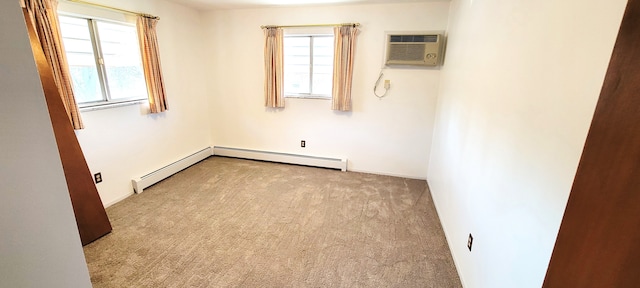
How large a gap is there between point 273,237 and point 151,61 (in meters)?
2.54

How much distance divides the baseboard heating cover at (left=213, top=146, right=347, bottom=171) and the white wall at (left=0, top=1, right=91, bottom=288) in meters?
3.13

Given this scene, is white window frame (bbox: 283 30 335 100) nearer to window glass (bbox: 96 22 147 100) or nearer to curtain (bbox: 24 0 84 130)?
window glass (bbox: 96 22 147 100)

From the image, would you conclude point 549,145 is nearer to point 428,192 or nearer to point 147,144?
point 428,192

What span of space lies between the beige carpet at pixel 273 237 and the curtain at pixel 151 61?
1.04 metres

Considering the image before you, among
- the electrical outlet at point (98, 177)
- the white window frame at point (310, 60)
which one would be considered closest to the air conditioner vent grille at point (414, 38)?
the white window frame at point (310, 60)

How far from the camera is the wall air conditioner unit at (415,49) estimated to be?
10.2ft

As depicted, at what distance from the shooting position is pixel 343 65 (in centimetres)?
350

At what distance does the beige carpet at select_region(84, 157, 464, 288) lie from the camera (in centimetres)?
189

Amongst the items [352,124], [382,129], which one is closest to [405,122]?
[382,129]

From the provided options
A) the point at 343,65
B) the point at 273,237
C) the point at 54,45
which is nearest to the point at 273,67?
the point at 343,65

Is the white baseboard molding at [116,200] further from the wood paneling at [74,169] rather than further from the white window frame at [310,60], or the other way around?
the white window frame at [310,60]

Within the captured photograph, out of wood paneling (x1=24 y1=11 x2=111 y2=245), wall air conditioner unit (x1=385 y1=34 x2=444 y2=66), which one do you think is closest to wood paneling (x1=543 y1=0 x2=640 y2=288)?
wall air conditioner unit (x1=385 y1=34 x2=444 y2=66)

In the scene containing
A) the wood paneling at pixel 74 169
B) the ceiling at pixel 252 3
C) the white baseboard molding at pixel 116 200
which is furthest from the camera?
the ceiling at pixel 252 3

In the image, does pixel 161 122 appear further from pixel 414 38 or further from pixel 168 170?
pixel 414 38
